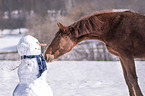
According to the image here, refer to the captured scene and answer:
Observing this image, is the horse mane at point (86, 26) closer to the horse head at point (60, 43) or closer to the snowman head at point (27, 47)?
the horse head at point (60, 43)

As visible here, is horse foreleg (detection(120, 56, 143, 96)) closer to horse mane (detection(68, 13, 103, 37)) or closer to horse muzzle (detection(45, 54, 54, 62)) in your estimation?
horse mane (detection(68, 13, 103, 37))

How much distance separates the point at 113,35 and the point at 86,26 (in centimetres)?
30

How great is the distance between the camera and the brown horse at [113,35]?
2.26m

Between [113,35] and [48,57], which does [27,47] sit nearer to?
[48,57]

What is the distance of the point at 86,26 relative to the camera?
229 centimetres

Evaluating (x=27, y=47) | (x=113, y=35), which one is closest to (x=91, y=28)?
(x=113, y=35)

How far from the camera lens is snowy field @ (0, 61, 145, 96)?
3.76m

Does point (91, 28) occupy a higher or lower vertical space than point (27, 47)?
higher

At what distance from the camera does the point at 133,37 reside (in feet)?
7.48

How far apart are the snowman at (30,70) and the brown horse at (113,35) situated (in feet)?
0.66

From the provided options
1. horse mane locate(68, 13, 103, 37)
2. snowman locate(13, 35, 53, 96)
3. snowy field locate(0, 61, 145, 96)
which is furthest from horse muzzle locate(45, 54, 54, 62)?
snowy field locate(0, 61, 145, 96)

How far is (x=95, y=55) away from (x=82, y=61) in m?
0.56

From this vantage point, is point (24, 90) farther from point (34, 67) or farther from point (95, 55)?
point (95, 55)

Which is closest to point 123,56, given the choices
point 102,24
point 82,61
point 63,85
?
point 102,24
